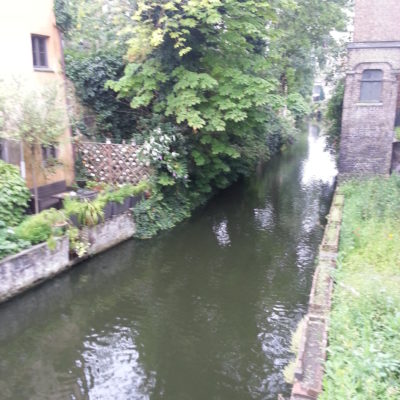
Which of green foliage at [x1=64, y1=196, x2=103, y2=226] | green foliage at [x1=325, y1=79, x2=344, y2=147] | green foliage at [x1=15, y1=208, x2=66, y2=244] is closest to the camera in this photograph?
green foliage at [x1=15, y1=208, x2=66, y2=244]

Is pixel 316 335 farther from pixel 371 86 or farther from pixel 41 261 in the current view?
pixel 371 86

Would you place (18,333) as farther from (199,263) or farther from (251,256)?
(251,256)

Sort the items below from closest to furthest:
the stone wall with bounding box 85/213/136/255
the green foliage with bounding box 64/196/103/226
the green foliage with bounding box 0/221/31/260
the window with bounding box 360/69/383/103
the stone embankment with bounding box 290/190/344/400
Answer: the stone embankment with bounding box 290/190/344/400
the green foliage with bounding box 0/221/31/260
the green foliage with bounding box 64/196/103/226
the stone wall with bounding box 85/213/136/255
the window with bounding box 360/69/383/103

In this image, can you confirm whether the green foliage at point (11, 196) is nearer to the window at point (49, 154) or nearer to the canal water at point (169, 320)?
the canal water at point (169, 320)

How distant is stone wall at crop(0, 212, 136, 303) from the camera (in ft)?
27.9

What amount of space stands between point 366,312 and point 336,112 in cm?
1634

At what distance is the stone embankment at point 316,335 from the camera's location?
4.92 metres

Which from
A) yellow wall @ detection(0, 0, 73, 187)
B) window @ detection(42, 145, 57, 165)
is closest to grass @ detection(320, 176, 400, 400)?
yellow wall @ detection(0, 0, 73, 187)

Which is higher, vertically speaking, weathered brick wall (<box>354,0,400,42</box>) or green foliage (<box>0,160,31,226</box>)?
weathered brick wall (<box>354,0,400,42</box>)

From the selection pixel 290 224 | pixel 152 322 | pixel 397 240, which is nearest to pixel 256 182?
pixel 290 224

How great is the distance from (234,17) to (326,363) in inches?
457

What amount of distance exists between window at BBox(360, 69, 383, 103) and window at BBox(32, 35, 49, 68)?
12.0 m

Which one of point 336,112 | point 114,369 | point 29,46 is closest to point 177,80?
point 29,46

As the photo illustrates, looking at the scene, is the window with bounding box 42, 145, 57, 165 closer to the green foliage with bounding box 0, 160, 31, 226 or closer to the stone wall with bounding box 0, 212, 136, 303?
the green foliage with bounding box 0, 160, 31, 226
